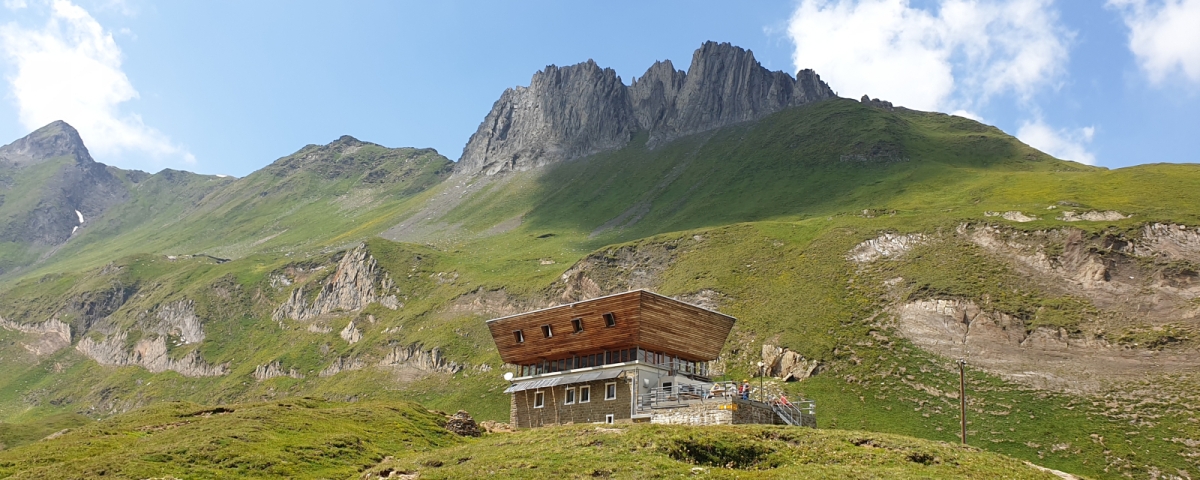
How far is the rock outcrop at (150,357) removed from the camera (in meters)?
172

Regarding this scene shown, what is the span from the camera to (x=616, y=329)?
67688 mm

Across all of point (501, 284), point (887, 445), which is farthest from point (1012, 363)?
point (501, 284)

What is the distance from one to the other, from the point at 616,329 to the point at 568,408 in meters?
7.45

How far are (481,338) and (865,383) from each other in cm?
6336

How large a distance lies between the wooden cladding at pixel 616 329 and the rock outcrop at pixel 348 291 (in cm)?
9911

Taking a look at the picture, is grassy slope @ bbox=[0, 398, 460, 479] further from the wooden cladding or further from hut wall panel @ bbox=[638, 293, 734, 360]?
hut wall panel @ bbox=[638, 293, 734, 360]

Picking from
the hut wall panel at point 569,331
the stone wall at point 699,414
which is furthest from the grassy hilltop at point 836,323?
the hut wall panel at point 569,331

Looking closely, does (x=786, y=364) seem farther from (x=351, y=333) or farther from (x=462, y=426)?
(x=351, y=333)

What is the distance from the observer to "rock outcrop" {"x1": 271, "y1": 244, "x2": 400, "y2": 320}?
175375 millimetres

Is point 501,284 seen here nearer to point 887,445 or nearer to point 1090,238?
point 1090,238

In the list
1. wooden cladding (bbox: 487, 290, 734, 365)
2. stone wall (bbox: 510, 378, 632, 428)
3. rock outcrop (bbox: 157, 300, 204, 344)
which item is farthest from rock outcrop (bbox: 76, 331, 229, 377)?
stone wall (bbox: 510, 378, 632, 428)

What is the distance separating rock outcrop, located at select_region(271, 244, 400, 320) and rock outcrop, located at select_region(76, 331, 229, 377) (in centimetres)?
1962

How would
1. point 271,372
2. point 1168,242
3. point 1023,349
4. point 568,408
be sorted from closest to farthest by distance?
1. point 568,408
2. point 1023,349
3. point 1168,242
4. point 271,372

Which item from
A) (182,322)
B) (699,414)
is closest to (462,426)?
(699,414)
